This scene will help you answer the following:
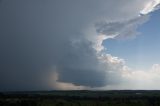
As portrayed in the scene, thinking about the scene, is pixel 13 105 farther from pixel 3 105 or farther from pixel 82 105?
pixel 82 105

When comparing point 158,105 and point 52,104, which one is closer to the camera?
point 158,105

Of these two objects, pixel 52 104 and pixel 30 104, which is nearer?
pixel 30 104

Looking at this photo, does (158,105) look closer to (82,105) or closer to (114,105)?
(114,105)

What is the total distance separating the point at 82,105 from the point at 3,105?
40.7 metres

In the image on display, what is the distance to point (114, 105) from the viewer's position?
14838cm

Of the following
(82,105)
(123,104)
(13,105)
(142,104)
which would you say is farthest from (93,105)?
(13,105)

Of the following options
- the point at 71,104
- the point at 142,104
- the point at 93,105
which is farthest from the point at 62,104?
the point at 142,104

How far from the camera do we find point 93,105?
155250 millimetres

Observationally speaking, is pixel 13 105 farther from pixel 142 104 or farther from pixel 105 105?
pixel 142 104

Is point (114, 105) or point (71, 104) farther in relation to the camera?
point (71, 104)

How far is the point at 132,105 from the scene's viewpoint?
151000 millimetres

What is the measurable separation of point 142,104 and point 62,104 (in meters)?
43.2

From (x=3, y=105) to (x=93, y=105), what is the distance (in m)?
47.1

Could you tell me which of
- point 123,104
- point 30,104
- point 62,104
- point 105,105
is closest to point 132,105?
point 123,104
